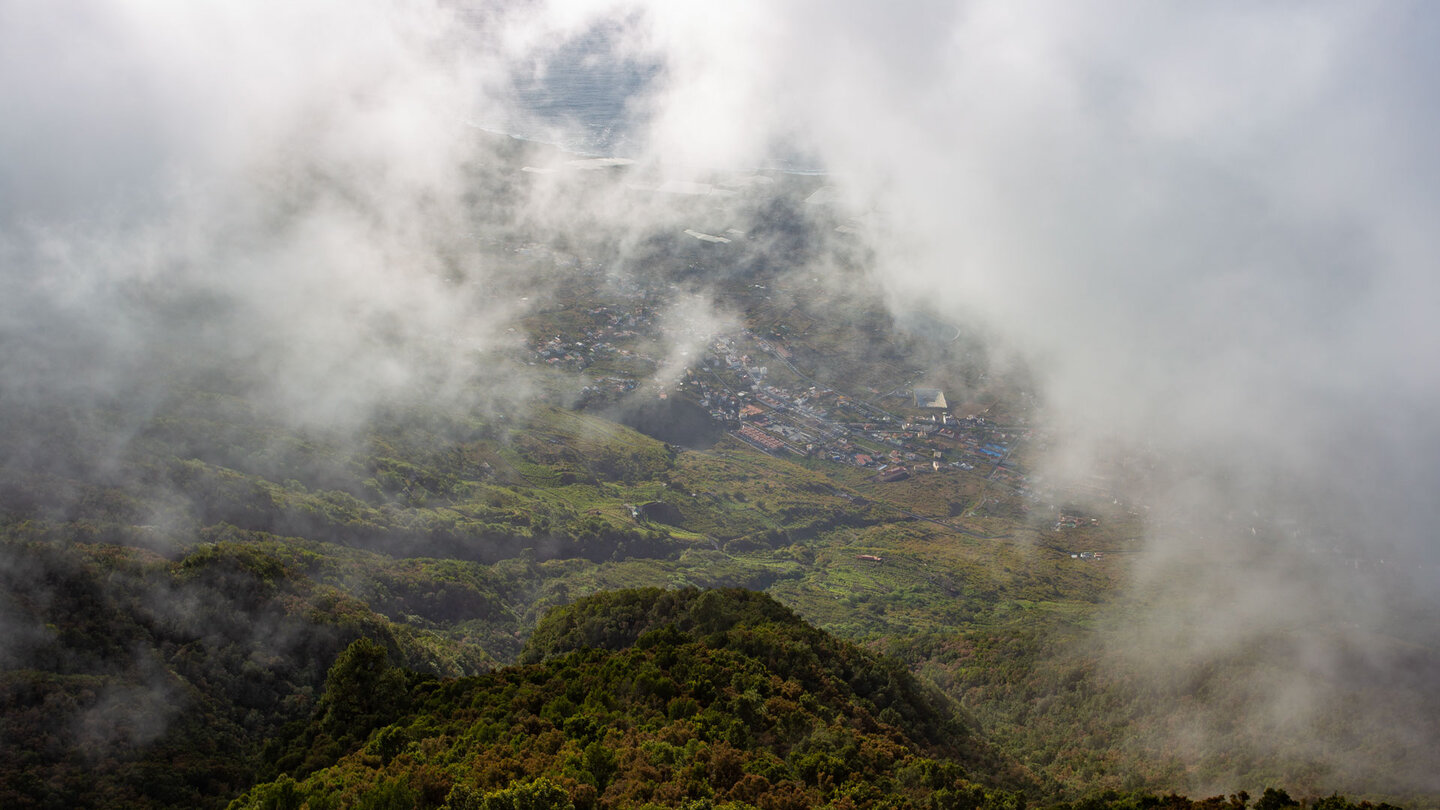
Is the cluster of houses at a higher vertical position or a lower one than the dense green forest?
higher

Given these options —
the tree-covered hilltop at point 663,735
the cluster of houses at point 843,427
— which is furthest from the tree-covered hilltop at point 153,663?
the cluster of houses at point 843,427

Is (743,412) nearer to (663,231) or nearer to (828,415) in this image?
(828,415)

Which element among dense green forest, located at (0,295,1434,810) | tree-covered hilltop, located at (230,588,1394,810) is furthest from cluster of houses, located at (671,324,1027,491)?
tree-covered hilltop, located at (230,588,1394,810)

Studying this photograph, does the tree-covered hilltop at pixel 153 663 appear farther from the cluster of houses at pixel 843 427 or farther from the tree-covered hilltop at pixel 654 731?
the cluster of houses at pixel 843 427

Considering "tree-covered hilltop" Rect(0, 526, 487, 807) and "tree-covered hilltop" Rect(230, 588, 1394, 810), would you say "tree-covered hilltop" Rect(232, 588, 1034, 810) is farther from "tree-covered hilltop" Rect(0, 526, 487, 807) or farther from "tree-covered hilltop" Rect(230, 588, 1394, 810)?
"tree-covered hilltop" Rect(0, 526, 487, 807)

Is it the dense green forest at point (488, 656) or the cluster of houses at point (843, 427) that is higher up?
the cluster of houses at point (843, 427)

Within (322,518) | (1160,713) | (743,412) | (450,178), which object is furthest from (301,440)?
(450,178)

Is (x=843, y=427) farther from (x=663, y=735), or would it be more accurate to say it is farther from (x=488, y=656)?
(x=663, y=735)

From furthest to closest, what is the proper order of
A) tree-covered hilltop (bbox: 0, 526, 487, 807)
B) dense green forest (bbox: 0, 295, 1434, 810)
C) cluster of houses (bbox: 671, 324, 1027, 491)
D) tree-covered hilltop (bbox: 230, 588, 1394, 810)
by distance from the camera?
cluster of houses (bbox: 671, 324, 1027, 491) < tree-covered hilltop (bbox: 0, 526, 487, 807) < dense green forest (bbox: 0, 295, 1434, 810) < tree-covered hilltop (bbox: 230, 588, 1394, 810)
